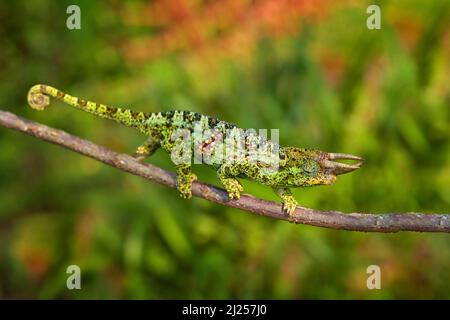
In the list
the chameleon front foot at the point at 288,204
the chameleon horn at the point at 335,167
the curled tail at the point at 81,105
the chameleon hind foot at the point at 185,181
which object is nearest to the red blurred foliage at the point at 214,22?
the curled tail at the point at 81,105

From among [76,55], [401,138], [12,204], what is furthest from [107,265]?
[401,138]

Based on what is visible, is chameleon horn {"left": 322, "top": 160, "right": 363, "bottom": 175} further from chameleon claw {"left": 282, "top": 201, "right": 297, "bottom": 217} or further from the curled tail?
the curled tail

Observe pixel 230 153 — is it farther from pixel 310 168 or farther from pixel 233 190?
pixel 310 168

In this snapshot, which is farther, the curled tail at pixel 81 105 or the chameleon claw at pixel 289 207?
the curled tail at pixel 81 105

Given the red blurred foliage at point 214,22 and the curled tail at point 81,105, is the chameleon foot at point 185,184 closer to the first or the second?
the curled tail at point 81,105

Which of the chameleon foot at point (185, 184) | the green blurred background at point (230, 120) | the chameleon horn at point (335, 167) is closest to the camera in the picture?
the chameleon horn at point (335, 167)

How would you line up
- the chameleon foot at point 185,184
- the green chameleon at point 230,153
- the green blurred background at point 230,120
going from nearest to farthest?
the green chameleon at point 230,153, the chameleon foot at point 185,184, the green blurred background at point 230,120

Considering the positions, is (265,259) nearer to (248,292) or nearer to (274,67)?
(248,292)

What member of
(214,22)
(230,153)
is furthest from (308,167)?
(214,22)
